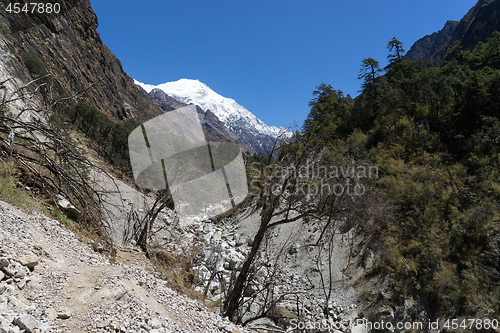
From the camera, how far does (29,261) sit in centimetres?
213

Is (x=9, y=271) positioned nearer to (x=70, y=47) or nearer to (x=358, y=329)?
(x=358, y=329)

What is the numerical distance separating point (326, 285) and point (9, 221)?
29.1 ft

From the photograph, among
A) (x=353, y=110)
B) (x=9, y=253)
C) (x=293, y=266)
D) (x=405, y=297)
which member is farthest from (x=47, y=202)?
(x=353, y=110)

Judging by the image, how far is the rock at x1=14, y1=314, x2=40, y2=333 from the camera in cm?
153

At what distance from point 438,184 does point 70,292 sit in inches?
420

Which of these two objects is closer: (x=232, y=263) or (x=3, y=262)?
(x=3, y=262)

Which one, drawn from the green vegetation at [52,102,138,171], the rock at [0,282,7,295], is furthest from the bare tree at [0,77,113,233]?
the green vegetation at [52,102,138,171]

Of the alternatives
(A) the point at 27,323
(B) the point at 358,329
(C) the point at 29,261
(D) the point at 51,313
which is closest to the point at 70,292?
(D) the point at 51,313

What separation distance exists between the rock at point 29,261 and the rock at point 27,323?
2.19ft

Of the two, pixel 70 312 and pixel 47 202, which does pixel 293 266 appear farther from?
pixel 70 312

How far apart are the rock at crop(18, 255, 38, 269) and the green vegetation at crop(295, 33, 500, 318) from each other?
4.00 metres

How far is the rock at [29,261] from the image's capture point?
2.09 meters

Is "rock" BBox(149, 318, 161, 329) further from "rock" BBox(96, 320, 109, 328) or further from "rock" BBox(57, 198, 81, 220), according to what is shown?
"rock" BBox(57, 198, 81, 220)

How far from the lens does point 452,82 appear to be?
486 inches
